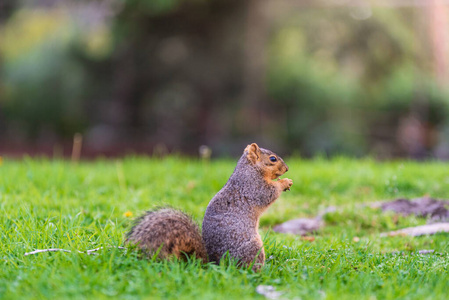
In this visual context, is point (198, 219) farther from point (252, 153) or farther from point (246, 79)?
point (246, 79)

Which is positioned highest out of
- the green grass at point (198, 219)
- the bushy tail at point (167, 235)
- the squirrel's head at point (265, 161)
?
the squirrel's head at point (265, 161)

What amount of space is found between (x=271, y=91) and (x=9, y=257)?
8.07 meters

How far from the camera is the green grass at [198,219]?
2.50 metres

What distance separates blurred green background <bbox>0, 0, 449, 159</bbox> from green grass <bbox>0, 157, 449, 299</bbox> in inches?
148

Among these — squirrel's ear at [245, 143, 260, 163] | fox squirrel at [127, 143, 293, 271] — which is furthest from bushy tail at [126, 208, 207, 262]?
squirrel's ear at [245, 143, 260, 163]


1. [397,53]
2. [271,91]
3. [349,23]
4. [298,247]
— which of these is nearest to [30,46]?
[271,91]

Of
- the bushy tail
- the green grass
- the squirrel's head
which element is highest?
the squirrel's head

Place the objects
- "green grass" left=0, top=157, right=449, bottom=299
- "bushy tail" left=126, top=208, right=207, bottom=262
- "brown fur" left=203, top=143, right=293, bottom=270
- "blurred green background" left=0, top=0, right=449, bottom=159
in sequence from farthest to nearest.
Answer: "blurred green background" left=0, top=0, right=449, bottom=159 → "brown fur" left=203, top=143, right=293, bottom=270 → "bushy tail" left=126, top=208, right=207, bottom=262 → "green grass" left=0, top=157, right=449, bottom=299

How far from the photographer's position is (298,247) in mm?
3453

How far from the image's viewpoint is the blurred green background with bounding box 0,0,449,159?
10.2m

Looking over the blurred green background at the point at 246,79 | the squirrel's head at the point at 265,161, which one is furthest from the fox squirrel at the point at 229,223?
the blurred green background at the point at 246,79

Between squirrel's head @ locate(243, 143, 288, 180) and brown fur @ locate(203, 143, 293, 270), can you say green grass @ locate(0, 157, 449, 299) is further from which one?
squirrel's head @ locate(243, 143, 288, 180)

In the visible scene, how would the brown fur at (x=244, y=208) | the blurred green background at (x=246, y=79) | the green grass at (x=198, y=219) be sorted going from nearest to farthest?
1. the green grass at (x=198, y=219)
2. the brown fur at (x=244, y=208)
3. the blurred green background at (x=246, y=79)

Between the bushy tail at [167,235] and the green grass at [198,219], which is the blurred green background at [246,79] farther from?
the bushy tail at [167,235]
